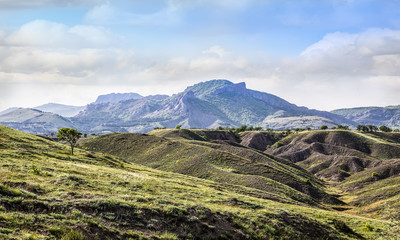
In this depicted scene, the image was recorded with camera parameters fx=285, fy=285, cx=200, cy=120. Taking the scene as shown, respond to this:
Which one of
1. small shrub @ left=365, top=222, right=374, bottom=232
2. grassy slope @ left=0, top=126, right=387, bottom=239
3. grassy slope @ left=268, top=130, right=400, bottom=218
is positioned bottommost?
grassy slope @ left=268, top=130, right=400, bottom=218

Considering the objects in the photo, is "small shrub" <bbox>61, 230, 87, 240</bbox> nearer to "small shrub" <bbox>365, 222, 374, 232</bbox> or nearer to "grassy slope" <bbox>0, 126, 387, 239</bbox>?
"grassy slope" <bbox>0, 126, 387, 239</bbox>

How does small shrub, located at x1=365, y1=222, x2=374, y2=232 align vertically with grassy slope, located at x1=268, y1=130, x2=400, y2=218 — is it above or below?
above

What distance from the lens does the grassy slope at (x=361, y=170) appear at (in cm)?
7631

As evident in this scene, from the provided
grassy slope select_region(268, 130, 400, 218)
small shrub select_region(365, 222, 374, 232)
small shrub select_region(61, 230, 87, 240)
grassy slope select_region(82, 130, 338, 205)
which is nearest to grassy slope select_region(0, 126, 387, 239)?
small shrub select_region(61, 230, 87, 240)

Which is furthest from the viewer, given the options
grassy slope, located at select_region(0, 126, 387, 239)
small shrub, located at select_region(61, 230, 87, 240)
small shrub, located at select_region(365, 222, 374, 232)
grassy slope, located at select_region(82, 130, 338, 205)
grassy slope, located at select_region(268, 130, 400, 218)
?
grassy slope, located at select_region(268, 130, 400, 218)

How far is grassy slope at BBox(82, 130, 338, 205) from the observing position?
232ft

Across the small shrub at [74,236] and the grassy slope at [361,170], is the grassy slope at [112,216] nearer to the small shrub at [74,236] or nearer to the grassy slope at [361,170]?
the small shrub at [74,236]

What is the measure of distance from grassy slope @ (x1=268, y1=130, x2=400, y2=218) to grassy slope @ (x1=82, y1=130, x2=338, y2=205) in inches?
503

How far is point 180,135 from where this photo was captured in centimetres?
17150

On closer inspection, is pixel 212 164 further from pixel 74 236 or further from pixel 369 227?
pixel 74 236

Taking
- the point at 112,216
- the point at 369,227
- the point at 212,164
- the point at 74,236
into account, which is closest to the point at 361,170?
the point at 212,164

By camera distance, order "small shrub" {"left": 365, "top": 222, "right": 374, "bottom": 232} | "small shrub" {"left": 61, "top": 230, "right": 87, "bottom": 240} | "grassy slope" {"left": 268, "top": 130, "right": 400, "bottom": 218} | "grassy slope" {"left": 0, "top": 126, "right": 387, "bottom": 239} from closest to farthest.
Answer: "small shrub" {"left": 61, "top": 230, "right": 87, "bottom": 240} < "grassy slope" {"left": 0, "top": 126, "right": 387, "bottom": 239} < "small shrub" {"left": 365, "top": 222, "right": 374, "bottom": 232} < "grassy slope" {"left": 268, "top": 130, "right": 400, "bottom": 218}

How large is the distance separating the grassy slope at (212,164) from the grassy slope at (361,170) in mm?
12778

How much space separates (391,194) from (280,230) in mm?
67539
